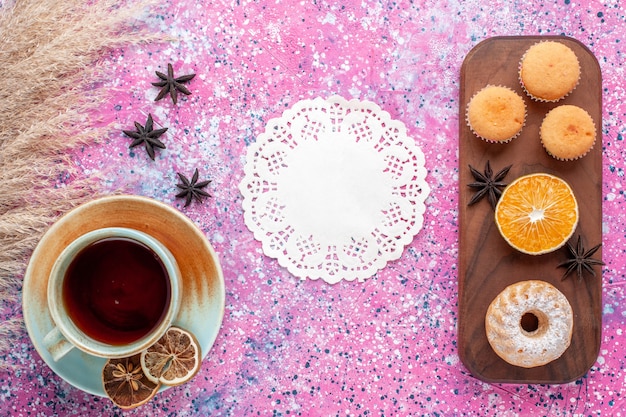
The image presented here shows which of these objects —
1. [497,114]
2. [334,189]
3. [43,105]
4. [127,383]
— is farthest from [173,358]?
[497,114]

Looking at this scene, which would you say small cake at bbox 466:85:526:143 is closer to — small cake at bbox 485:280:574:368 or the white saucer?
small cake at bbox 485:280:574:368

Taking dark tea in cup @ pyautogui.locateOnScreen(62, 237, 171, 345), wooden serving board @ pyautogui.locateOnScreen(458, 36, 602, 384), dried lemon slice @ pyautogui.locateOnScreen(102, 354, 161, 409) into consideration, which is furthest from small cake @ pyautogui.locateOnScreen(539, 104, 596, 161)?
dried lemon slice @ pyautogui.locateOnScreen(102, 354, 161, 409)

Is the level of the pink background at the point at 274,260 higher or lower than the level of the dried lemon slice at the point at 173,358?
higher

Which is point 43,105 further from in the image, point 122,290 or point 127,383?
point 127,383

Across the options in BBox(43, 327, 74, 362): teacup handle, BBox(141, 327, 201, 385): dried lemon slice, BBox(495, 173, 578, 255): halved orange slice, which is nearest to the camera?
BBox(43, 327, 74, 362): teacup handle

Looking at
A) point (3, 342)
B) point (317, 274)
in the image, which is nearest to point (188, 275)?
point (317, 274)

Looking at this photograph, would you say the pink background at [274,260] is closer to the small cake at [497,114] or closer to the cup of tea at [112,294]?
the small cake at [497,114]

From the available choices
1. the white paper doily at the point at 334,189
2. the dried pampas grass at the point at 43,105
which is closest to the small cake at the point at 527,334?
the white paper doily at the point at 334,189

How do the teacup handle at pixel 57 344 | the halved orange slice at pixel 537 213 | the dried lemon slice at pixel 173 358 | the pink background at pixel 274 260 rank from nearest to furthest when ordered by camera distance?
the teacup handle at pixel 57 344, the dried lemon slice at pixel 173 358, the halved orange slice at pixel 537 213, the pink background at pixel 274 260
